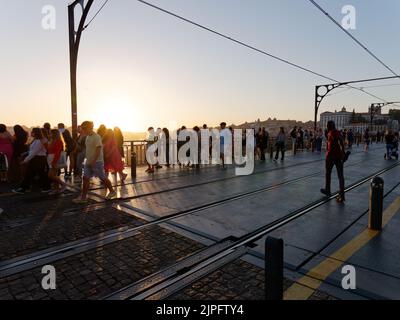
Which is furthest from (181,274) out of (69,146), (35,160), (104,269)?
(69,146)

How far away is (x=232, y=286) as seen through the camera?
10.5 feet

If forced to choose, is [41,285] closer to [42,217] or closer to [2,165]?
[42,217]

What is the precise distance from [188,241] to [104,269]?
132 centimetres

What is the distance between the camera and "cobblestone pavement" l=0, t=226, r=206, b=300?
10.2 feet

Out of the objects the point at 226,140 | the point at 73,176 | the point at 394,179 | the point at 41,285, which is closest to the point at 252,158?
the point at 226,140

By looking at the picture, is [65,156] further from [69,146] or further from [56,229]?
[56,229]

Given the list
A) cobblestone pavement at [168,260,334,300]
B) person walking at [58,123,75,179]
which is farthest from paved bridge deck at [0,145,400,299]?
person walking at [58,123,75,179]

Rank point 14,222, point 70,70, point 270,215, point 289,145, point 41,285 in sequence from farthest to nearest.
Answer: point 289,145, point 70,70, point 270,215, point 14,222, point 41,285

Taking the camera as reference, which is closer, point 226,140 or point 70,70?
point 70,70

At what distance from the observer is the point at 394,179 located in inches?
390

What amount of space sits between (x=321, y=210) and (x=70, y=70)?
29.0 feet

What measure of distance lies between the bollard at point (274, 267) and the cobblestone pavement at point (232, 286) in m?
0.55

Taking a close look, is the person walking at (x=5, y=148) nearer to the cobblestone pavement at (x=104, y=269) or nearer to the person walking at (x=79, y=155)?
the person walking at (x=79, y=155)

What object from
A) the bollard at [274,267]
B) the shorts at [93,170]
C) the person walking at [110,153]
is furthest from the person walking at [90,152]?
the bollard at [274,267]
